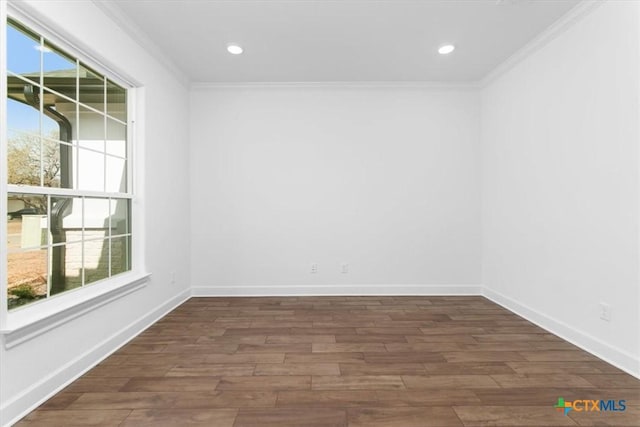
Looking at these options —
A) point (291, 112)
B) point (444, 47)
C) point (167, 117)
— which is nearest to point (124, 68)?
point (167, 117)

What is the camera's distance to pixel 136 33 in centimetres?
282

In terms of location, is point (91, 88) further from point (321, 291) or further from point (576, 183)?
point (576, 183)

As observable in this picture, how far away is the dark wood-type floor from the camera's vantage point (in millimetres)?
1719

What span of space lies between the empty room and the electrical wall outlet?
0.14ft

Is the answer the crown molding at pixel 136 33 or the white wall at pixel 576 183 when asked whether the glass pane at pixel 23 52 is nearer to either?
the crown molding at pixel 136 33

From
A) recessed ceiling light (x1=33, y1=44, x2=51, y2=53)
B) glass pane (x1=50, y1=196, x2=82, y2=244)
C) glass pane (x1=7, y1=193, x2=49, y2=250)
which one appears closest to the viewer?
glass pane (x1=7, y1=193, x2=49, y2=250)

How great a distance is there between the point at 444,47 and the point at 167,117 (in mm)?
3049

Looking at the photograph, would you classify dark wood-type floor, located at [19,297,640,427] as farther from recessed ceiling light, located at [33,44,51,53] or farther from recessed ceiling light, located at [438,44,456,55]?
recessed ceiling light, located at [438,44,456,55]

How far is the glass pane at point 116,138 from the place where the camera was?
106 inches

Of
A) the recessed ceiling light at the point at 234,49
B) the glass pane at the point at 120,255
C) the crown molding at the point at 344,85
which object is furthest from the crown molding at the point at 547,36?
the glass pane at the point at 120,255

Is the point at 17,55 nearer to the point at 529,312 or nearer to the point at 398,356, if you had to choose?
the point at 398,356

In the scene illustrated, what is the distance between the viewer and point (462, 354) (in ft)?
7.96

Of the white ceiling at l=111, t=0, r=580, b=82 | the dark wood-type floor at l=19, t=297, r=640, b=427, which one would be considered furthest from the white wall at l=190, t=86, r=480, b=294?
the dark wood-type floor at l=19, t=297, r=640, b=427

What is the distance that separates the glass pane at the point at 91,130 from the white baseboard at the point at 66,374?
1529 millimetres
